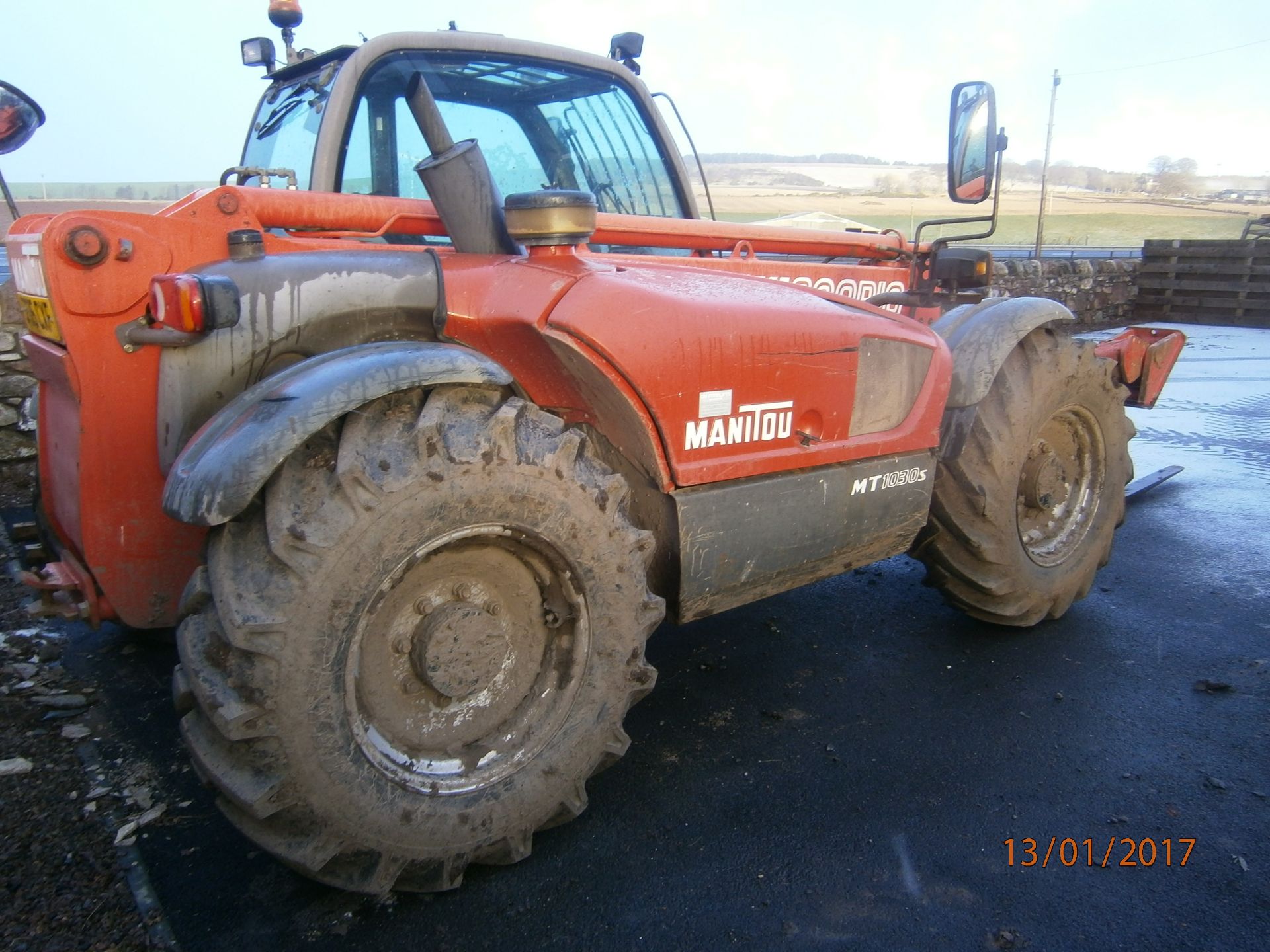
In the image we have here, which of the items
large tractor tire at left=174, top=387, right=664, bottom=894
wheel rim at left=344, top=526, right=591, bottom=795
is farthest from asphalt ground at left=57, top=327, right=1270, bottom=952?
wheel rim at left=344, top=526, right=591, bottom=795

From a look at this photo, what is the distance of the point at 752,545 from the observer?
2727 millimetres

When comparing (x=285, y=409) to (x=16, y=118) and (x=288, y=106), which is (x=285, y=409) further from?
(x=288, y=106)

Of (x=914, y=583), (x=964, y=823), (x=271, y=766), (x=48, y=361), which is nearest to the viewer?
(x=271, y=766)

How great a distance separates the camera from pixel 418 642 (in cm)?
225

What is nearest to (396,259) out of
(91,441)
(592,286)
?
(592,286)

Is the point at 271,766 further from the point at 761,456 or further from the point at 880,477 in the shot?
the point at 880,477

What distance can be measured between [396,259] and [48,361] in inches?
38.8

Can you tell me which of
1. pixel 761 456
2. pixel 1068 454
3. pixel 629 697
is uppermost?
pixel 761 456

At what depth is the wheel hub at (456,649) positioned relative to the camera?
7.35 feet

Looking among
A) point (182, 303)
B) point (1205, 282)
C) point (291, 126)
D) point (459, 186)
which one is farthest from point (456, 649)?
point (1205, 282)

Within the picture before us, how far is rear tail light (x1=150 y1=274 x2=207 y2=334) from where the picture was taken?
6.97ft

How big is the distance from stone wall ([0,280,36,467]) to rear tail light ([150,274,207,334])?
4508 mm

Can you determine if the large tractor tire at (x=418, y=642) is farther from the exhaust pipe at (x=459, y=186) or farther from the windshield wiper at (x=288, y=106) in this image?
the windshield wiper at (x=288, y=106)
